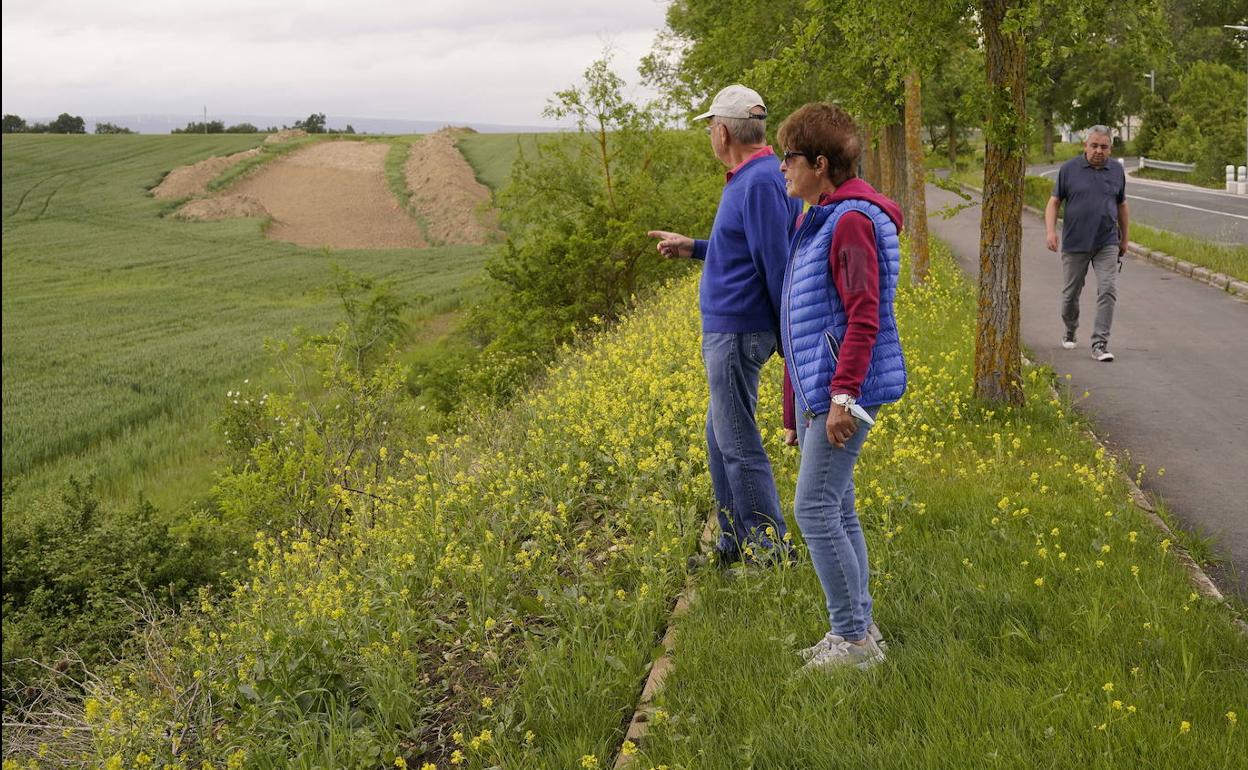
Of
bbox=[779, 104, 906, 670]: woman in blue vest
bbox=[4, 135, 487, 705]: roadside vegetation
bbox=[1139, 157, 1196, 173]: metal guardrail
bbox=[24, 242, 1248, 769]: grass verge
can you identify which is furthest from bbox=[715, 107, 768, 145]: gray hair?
bbox=[1139, 157, 1196, 173]: metal guardrail

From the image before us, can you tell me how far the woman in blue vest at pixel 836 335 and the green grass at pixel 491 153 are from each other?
5066 centimetres

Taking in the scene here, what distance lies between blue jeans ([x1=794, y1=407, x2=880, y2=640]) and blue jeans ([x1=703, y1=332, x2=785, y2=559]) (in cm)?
77

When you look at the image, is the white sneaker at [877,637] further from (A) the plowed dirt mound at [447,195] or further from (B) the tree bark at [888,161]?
(A) the plowed dirt mound at [447,195]

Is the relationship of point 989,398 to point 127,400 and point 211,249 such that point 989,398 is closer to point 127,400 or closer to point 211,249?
point 127,400

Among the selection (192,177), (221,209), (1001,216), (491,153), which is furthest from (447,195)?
(1001,216)

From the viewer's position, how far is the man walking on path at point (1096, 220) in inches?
386

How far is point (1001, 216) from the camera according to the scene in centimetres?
766

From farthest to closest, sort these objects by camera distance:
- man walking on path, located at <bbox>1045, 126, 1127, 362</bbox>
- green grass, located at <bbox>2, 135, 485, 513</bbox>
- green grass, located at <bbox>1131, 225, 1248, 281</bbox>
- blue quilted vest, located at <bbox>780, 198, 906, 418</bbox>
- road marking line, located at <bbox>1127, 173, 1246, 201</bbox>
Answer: road marking line, located at <bbox>1127, 173, 1246, 201</bbox>
green grass, located at <bbox>2, 135, 485, 513</bbox>
green grass, located at <bbox>1131, 225, 1248, 281</bbox>
man walking on path, located at <bbox>1045, 126, 1127, 362</bbox>
blue quilted vest, located at <bbox>780, 198, 906, 418</bbox>

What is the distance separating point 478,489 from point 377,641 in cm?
216

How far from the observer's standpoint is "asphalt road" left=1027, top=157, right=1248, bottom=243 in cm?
2158

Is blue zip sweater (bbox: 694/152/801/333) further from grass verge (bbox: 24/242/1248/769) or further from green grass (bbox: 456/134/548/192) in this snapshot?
green grass (bbox: 456/134/548/192)

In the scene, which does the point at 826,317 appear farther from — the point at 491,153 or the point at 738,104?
the point at 491,153

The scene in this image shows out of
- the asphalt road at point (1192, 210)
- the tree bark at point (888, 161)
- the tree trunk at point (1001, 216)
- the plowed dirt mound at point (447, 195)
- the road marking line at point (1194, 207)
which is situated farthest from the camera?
the plowed dirt mound at point (447, 195)

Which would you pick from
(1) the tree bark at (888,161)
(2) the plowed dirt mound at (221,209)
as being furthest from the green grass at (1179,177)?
(2) the plowed dirt mound at (221,209)
